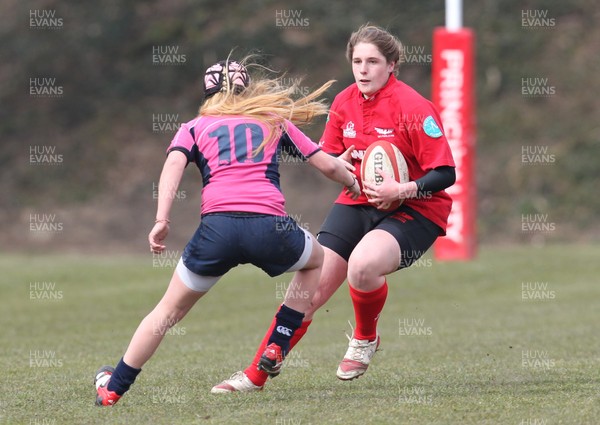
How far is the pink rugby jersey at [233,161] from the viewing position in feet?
18.8

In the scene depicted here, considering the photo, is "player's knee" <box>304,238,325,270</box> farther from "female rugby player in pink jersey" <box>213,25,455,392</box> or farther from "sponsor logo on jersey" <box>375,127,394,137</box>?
"sponsor logo on jersey" <box>375,127,394,137</box>

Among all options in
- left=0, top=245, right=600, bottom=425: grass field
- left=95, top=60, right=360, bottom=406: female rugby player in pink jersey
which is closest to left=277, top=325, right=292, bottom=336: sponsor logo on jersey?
left=0, top=245, right=600, bottom=425: grass field

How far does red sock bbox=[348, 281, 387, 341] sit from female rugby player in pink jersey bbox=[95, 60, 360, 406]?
0.67 meters

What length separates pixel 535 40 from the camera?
26.9 metres

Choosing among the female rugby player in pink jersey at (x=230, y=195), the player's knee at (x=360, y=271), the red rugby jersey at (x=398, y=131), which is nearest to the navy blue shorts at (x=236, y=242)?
the female rugby player in pink jersey at (x=230, y=195)

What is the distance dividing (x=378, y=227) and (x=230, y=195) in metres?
1.21

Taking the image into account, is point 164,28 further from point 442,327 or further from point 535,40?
point 442,327

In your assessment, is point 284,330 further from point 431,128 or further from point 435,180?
point 431,128

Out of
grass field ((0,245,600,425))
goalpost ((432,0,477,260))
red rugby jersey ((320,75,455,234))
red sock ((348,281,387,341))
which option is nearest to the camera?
grass field ((0,245,600,425))

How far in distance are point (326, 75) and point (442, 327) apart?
16.6 m

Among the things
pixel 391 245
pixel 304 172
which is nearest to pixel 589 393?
pixel 391 245

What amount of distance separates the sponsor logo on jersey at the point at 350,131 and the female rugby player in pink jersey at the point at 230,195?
750 millimetres

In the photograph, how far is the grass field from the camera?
561cm

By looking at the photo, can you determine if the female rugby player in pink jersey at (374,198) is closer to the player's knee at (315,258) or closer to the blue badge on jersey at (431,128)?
the blue badge on jersey at (431,128)
